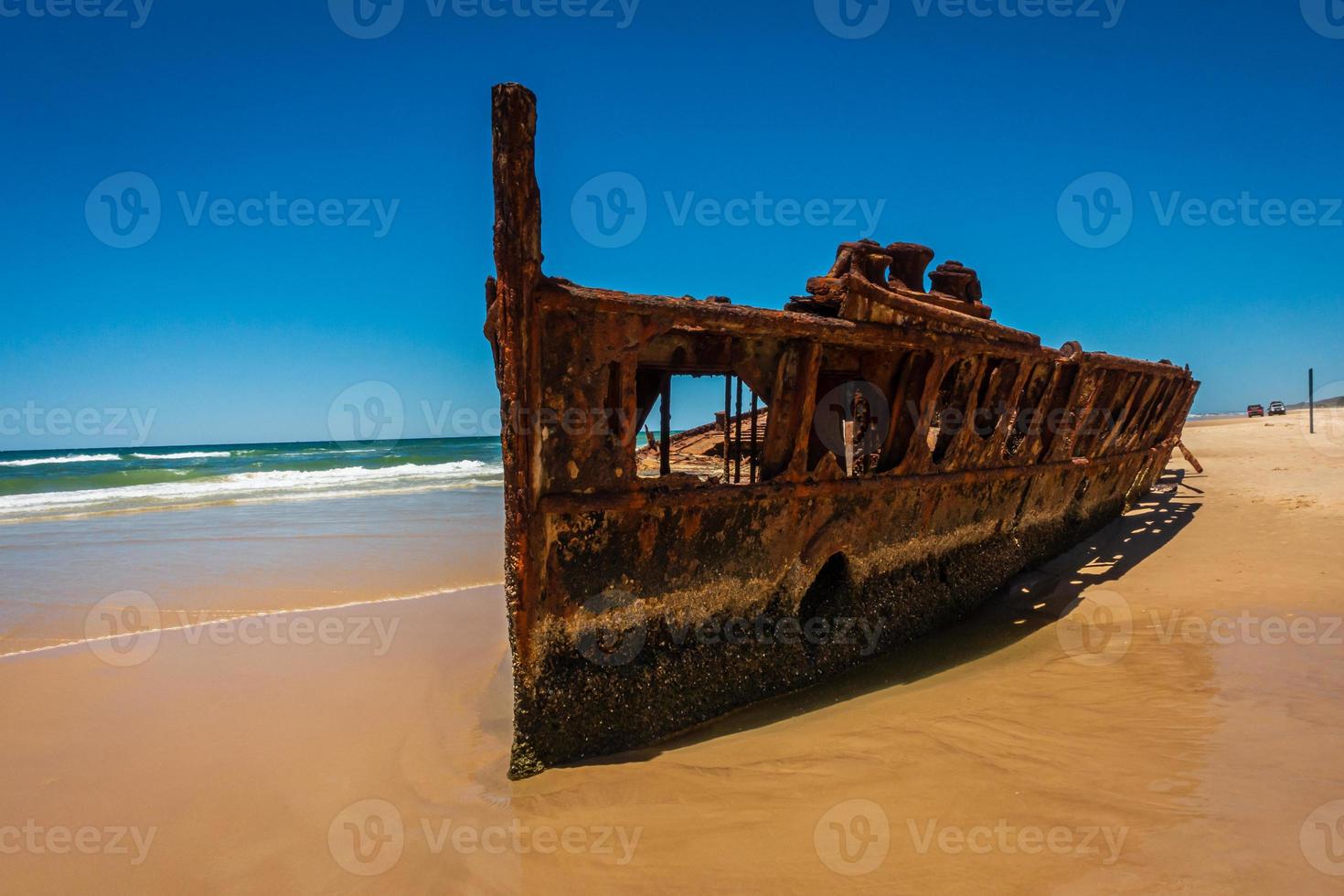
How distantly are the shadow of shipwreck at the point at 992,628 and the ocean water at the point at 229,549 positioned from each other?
497 cm

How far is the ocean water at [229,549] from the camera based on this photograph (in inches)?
309

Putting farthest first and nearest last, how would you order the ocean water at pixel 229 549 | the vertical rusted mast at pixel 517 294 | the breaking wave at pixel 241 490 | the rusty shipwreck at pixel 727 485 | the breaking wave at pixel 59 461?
the breaking wave at pixel 59 461 → the breaking wave at pixel 241 490 → the ocean water at pixel 229 549 → the rusty shipwreck at pixel 727 485 → the vertical rusted mast at pixel 517 294

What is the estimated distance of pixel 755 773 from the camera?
3717mm

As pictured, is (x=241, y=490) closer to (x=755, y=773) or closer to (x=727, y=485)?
(x=727, y=485)

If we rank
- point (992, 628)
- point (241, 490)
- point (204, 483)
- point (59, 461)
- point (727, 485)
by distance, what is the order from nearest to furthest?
point (727, 485) < point (992, 628) < point (241, 490) < point (204, 483) < point (59, 461)

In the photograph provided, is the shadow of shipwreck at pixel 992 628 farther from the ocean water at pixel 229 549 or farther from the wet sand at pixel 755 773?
the ocean water at pixel 229 549

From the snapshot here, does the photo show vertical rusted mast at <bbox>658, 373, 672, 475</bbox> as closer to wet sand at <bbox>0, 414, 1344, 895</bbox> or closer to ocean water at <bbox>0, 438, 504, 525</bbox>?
wet sand at <bbox>0, 414, 1344, 895</bbox>

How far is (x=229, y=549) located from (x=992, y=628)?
33.7 ft

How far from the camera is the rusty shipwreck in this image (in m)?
3.60

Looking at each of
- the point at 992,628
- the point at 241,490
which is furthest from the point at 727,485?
the point at 241,490

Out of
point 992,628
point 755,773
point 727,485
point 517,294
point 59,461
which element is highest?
point 517,294

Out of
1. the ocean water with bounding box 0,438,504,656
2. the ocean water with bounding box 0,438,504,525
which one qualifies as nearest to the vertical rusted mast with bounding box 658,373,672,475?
the ocean water with bounding box 0,438,504,656

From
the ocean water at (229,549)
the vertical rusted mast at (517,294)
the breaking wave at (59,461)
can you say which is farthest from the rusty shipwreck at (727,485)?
the breaking wave at (59,461)

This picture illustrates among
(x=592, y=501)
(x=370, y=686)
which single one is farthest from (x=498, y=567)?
(x=592, y=501)
